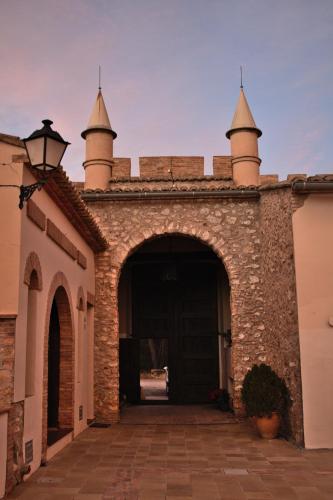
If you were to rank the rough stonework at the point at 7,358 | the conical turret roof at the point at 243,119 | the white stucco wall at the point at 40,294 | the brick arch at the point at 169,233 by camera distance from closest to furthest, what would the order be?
the rough stonework at the point at 7,358
the white stucco wall at the point at 40,294
the brick arch at the point at 169,233
the conical turret roof at the point at 243,119

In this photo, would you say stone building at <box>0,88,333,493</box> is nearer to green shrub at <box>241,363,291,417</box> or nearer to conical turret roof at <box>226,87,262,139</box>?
conical turret roof at <box>226,87,262,139</box>

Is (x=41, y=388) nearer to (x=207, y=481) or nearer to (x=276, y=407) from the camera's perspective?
(x=207, y=481)

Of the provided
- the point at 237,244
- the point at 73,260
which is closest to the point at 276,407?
Answer: the point at 237,244

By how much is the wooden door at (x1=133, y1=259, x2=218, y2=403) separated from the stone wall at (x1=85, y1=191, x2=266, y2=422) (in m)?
2.92

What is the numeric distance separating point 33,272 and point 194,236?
5.21m

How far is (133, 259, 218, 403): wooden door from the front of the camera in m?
14.5

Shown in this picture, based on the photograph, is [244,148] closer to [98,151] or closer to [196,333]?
[98,151]

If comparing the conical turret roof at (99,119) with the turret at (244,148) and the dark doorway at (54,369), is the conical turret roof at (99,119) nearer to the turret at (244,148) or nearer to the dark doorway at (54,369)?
the turret at (244,148)

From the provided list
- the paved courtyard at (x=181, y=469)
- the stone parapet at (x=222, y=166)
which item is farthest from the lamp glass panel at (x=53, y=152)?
the stone parapet at (x=222, y=166)

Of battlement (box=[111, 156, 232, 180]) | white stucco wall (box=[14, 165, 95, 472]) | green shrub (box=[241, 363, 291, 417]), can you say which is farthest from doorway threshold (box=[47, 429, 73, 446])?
battlement (box=[111, 156, 232, 180])

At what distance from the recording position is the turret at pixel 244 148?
1342 cm

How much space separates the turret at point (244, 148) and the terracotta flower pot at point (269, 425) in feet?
20.4

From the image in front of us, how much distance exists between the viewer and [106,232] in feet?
38.4

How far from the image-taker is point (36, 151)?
556cm
